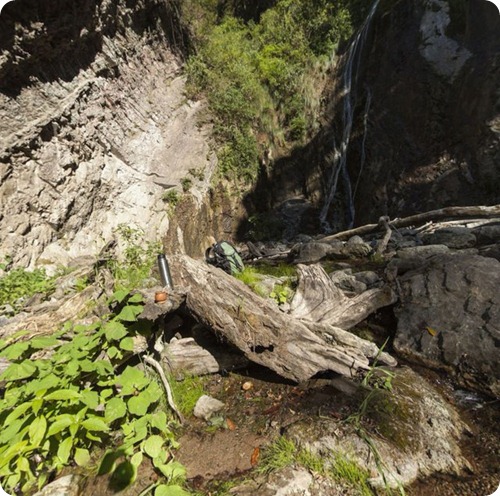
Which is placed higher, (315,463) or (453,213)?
(315,463)

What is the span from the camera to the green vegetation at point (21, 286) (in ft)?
12.1

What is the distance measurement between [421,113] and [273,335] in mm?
10634

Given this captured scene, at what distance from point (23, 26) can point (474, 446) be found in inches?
316

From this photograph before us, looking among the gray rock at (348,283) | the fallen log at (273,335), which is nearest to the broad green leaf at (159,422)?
the fallen log at (273,335)

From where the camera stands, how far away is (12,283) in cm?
396

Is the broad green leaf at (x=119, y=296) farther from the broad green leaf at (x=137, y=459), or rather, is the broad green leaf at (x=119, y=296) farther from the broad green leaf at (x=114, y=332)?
the broad green leaf at (x=137, y=459)

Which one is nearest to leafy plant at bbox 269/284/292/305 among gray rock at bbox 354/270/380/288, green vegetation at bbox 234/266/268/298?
green vegetation at bbox 234/266/268/298

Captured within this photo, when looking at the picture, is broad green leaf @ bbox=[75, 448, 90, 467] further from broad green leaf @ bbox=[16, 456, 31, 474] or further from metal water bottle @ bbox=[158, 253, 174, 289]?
metal water bottle @ bbox=[158, 253, 174, 289]

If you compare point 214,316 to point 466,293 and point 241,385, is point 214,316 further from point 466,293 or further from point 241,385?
point 466,293

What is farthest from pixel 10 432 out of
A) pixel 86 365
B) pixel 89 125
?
pixel 89 125

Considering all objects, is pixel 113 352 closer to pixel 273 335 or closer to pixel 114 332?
pixel 114 332

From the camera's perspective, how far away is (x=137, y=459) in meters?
1.71

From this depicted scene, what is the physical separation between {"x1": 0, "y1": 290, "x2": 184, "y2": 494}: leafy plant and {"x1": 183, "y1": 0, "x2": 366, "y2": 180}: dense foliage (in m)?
8.16

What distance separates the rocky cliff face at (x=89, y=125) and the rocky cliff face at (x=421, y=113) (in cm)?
624
